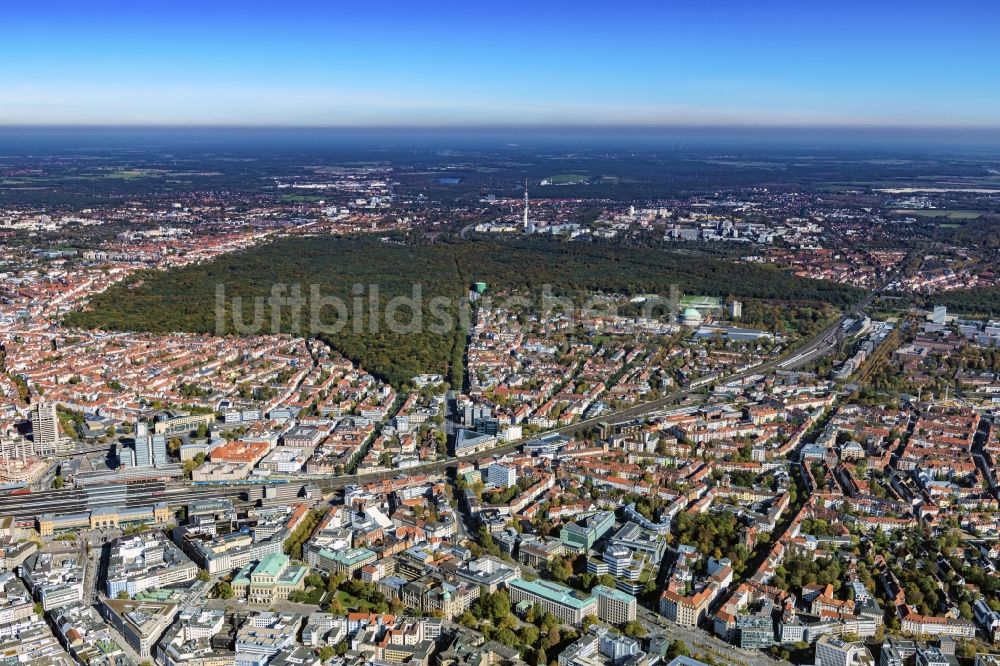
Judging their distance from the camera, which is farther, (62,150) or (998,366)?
(62,150)

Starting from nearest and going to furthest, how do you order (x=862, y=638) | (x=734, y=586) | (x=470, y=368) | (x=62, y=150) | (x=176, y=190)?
(x=862, y=638) → (x=734, y=586) → (x=470, y=368) → (x=176, y=190) → (x=62, y=150)

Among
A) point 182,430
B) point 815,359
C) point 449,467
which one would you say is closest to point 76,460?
point 182,430

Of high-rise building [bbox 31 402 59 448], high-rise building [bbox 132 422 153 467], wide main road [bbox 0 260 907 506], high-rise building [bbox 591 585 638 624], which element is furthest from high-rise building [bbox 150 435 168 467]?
high-rise building [bbox 591 585 638 624]

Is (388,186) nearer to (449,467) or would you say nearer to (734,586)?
(449,467)

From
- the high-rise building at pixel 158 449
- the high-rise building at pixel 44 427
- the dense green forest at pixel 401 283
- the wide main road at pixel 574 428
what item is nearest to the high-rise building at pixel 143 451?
Answer: the high-rise building at pixel 158 449

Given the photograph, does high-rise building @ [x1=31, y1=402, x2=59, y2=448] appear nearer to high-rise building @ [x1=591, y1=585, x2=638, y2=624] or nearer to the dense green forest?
the dense green forest

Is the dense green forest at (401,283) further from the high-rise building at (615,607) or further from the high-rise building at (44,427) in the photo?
the high-rise building at (615,607)

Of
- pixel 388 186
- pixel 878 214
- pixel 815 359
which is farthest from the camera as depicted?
pixel 388 186
